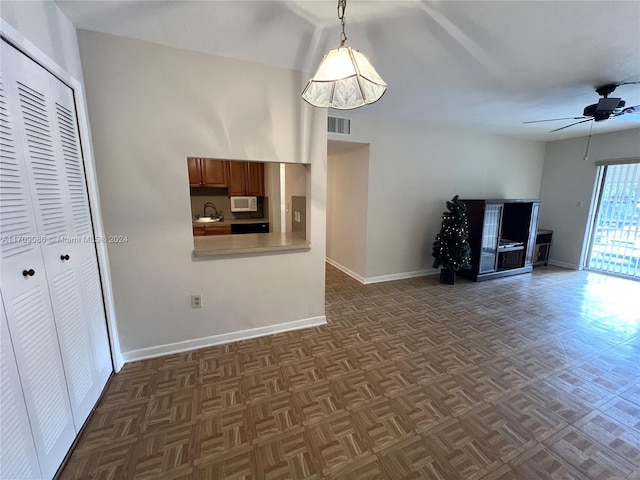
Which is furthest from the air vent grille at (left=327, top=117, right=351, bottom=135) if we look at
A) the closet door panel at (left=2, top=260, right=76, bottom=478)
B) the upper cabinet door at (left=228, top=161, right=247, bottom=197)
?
the closet door panel at (left=2, top=260, right=76, bottom=478)

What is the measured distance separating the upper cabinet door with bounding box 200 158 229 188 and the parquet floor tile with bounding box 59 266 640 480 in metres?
3.21

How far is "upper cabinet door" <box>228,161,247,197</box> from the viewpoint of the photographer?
4.83 m

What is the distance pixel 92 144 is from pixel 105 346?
1.54 meters

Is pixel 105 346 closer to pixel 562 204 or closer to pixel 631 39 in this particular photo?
pixel 631 39

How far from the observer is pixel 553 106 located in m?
3.35

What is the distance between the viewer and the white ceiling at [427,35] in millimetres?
1609

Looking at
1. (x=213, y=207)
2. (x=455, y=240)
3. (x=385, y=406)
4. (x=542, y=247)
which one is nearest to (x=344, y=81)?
(x=385, y=406)

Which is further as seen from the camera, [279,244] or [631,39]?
[279,244]

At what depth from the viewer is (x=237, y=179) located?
4891 millimetres

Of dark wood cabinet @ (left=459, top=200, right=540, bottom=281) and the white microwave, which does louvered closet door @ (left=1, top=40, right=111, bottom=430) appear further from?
dark wood cabinet @ (left=459, top=200, right=540, bottom=281)

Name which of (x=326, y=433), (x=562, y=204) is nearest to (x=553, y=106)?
(x=562, y=204)

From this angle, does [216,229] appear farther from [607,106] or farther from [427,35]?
[607,106]

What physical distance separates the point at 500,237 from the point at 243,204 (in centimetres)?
472

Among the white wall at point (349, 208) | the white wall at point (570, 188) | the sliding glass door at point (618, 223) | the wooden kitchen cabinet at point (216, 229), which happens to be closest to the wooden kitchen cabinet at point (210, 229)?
the wooden kitchen cabinet at point (216, 229)
